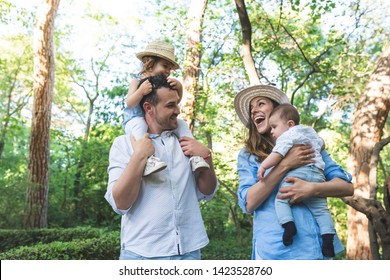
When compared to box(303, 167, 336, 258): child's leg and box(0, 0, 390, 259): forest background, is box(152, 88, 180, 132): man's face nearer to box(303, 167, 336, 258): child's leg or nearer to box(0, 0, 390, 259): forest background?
box(303, 167, 336, 258): child's leg

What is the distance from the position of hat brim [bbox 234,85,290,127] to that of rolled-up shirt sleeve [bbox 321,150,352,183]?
323 mm

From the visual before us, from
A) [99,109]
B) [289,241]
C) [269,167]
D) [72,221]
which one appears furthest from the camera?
[99,109]

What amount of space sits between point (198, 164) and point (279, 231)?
433 millimetres

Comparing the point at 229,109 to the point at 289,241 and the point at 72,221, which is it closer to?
the point at 72,221

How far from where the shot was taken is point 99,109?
18500 mm

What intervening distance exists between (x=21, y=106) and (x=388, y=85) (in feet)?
46.3

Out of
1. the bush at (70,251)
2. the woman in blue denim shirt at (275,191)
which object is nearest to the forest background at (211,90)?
the bush at (70,251)

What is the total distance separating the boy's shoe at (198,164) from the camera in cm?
204

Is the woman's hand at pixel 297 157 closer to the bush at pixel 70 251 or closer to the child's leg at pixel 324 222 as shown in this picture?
the child's leg at pixel 324 222

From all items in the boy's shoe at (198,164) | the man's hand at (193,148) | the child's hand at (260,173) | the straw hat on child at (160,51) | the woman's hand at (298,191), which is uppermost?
the straw hat on child at (160,51)

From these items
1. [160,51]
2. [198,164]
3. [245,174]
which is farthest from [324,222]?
[160,51]

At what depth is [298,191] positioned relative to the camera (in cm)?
199

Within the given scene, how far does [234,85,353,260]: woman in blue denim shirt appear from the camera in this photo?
6.48ft
